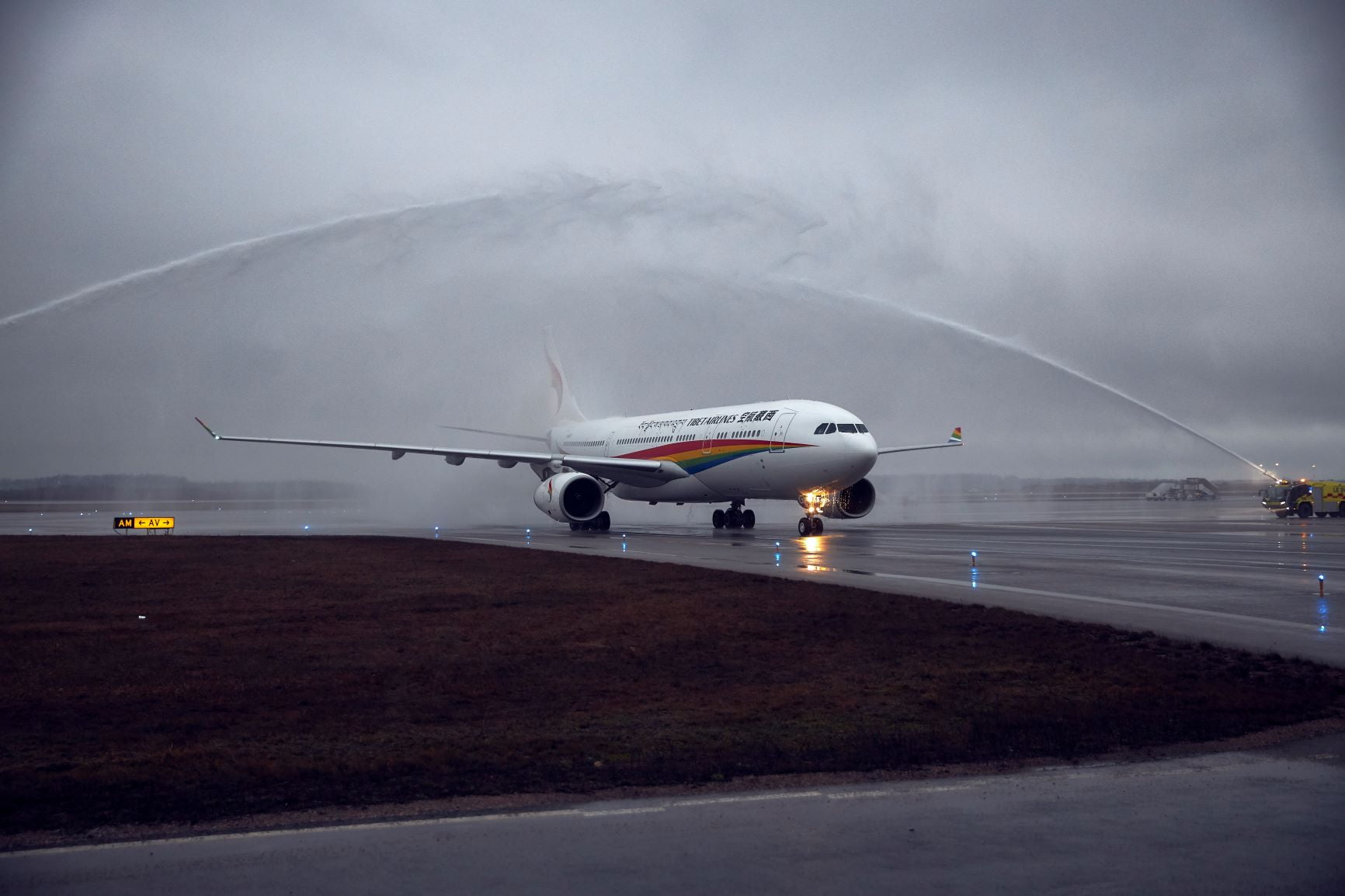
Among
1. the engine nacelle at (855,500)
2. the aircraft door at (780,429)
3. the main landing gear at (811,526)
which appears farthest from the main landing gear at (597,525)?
the engine nacelle at (855,500)

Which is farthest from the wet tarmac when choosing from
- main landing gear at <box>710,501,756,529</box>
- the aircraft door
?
the aircraft door

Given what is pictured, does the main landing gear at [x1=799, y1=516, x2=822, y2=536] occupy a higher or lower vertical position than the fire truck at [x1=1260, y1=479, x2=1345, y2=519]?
lower

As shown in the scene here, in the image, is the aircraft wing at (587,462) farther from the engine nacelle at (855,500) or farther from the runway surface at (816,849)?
the runway surface at (816,849)

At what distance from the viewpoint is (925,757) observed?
793cm

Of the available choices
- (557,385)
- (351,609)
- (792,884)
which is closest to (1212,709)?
(792,884)

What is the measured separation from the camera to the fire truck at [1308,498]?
56625 millimetres

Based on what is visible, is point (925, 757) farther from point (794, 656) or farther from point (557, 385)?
point (557, 385)

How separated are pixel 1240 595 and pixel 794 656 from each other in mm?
9997

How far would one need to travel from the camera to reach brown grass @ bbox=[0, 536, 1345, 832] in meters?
7.55

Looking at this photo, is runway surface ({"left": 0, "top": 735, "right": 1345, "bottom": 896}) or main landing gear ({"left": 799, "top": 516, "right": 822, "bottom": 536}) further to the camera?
main landing gear ({"left": 799, "top": 516, "right": 822, "bottom": 536})

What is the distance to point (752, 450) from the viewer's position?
38.4 m

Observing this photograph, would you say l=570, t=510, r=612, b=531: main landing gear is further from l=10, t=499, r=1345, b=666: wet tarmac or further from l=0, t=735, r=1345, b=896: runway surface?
l=0, t=735, r=1345, b=896: runway surface

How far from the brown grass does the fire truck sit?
49453 mm

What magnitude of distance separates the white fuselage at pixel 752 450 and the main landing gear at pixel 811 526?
122 cm
